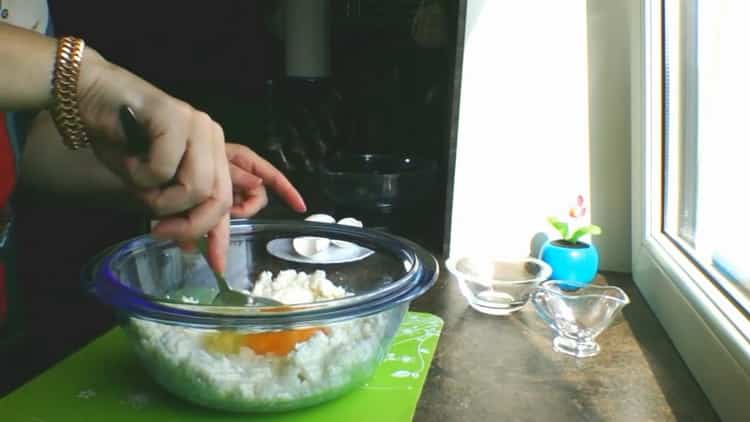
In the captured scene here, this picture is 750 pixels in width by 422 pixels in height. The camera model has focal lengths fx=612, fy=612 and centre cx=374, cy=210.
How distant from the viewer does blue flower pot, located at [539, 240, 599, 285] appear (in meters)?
0.97

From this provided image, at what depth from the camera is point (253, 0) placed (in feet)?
5.09

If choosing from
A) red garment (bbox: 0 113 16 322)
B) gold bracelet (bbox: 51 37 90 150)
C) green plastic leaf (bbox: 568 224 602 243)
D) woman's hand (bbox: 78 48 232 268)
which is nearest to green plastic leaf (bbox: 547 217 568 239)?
green plastic leaf (bbox: 568 224 602 243)

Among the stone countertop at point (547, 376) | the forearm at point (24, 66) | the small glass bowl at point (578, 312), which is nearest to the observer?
the forearm at point (24, 66)

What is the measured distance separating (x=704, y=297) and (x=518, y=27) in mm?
582

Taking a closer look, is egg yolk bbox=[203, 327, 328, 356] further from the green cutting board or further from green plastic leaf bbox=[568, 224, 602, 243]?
green plastic leaf bbox=[568, 224, 602, 243]

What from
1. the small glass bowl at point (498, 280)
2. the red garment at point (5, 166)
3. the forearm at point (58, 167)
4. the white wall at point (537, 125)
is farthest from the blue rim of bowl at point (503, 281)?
the red garment at point (5, 166)

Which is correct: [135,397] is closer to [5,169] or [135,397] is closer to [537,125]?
[5,169]

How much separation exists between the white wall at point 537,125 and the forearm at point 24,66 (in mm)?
721

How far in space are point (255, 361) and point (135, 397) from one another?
0.16m

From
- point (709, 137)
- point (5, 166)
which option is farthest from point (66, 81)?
point (709, 137)

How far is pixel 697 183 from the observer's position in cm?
83

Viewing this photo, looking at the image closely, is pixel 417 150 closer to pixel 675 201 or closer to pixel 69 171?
pixel 675 201

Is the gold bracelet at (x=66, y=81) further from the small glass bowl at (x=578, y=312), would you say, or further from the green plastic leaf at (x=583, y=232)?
the green plastic leaf at (x=583, y=232)

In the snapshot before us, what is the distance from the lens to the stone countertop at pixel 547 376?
622 mm
